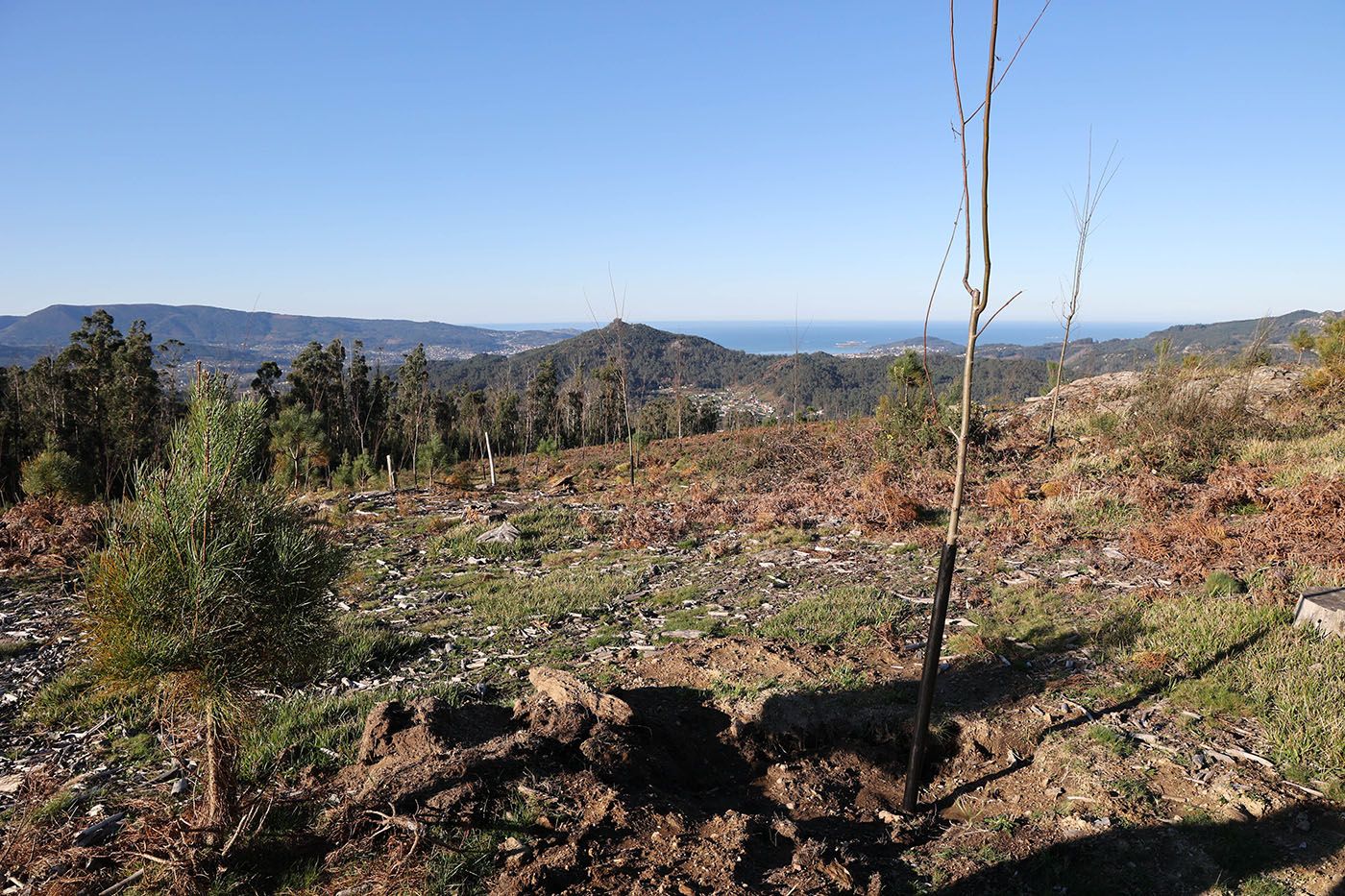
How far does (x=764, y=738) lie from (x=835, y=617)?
2735 mm

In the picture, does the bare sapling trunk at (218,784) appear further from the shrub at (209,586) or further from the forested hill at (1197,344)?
the forested hill at (1197,344)

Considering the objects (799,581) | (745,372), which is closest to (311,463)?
(799,581)

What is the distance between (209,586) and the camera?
298 centimetres

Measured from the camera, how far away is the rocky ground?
340cm

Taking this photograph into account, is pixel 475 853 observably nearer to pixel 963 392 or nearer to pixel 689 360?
pixel 963 392

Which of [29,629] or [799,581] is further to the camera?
[799,581]

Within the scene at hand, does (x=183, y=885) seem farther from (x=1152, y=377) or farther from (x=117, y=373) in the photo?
(x=117, y=373)

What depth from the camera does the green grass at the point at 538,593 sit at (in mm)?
8281

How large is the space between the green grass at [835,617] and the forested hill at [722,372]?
222ft

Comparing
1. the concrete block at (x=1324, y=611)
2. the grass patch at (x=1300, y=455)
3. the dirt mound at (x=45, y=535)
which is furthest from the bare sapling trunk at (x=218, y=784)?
the grass patch at (x=1300, y=455)

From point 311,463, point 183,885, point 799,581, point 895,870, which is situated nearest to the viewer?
point 183,885

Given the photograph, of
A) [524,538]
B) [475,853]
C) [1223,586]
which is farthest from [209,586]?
[524,538]

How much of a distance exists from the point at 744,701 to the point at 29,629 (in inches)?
360

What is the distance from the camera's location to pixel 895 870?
3539mm
